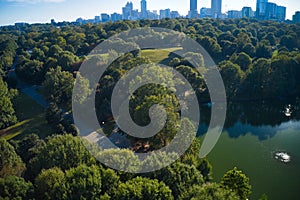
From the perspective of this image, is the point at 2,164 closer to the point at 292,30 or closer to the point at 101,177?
the point at 101,177

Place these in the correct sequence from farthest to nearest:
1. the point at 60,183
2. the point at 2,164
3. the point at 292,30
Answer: the point at 292,30 < the point at 2,164 < the point at 60,183

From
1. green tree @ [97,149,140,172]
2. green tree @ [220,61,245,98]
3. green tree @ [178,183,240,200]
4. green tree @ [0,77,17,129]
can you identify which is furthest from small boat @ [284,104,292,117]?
green tree @ [0,77,17,129]

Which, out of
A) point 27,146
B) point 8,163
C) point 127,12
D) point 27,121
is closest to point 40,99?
point 27,121

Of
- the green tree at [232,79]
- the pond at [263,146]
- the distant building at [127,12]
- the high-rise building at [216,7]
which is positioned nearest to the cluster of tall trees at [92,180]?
the pond at [263,146]

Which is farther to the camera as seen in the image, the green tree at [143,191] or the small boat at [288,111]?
the small boat at [288,111]

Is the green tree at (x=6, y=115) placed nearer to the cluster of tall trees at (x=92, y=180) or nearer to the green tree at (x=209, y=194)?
the cluster of tall trees at (x=92, y=180)

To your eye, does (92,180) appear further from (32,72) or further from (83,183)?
(32,72)

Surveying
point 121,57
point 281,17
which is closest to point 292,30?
point 121,57
